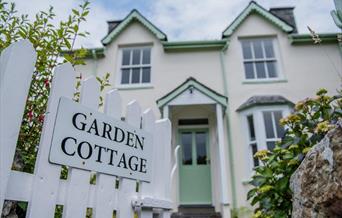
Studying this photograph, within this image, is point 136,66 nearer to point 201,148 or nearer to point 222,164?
point 201,148

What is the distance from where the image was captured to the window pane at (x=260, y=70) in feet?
29.6

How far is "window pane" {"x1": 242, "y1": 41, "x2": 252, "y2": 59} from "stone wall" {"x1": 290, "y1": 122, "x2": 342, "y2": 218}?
8.25m

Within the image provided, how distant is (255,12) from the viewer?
32.3ft

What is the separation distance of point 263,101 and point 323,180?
266 inches

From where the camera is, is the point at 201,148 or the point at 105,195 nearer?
the point at 105,195

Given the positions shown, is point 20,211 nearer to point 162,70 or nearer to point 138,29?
point 162,70

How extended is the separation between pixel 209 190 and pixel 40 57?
7.05m

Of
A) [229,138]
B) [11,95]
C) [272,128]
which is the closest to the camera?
[11,95]

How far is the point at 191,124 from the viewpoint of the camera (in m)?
8.59

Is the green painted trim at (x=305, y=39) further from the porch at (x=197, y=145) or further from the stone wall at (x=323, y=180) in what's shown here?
the stone wall at (x=323, y=180)

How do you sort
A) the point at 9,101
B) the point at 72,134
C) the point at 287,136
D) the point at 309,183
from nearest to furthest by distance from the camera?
the point at 9,101, the point at 72,134, the point at 309,183, the point at 287,136

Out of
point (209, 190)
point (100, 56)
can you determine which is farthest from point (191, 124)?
point (100, 56)

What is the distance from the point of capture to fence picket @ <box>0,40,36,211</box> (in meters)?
1.02

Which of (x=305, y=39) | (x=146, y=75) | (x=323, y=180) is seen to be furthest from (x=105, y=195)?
(x=305, y=39)
